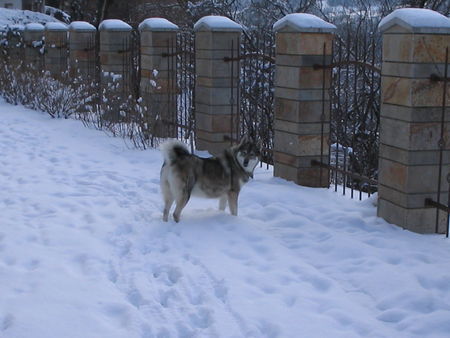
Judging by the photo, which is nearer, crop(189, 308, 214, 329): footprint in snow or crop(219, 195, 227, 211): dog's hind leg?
crop(189, 308, 214, 329): footprint in snow

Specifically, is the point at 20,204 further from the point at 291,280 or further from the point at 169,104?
the point at 169,104

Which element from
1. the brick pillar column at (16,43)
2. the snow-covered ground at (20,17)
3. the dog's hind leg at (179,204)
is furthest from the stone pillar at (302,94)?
the snow-covered ground at (20,17)

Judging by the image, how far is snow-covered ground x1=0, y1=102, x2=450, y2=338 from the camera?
4301 mm

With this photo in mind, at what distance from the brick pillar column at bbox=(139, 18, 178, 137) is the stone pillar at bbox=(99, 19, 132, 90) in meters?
1.84

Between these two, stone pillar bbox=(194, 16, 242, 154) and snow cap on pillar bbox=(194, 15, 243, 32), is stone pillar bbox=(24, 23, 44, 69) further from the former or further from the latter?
snow cap on pillar bbox=(194, 15, 243, 32)

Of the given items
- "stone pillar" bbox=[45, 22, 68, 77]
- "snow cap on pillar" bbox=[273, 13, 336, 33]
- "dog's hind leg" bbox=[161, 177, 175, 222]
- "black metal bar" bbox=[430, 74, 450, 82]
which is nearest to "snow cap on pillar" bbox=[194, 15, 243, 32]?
"snow cap on pillar" bbox=[273, 13, 336, 33]

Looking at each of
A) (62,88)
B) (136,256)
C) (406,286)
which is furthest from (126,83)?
(406,286)

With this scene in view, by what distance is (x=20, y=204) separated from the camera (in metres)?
7.16

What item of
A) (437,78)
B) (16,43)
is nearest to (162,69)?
(437,78)

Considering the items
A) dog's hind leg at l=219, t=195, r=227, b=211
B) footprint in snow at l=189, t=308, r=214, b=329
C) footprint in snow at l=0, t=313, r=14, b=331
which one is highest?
dog's hind leg at l=219, t=195, r=227, b=211

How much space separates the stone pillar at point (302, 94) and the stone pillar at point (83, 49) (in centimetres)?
813

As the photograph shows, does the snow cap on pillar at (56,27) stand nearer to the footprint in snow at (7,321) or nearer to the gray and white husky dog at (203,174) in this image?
the gray and white husky dog at (203,174)

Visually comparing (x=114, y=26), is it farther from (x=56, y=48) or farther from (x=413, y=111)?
(x=413, y=111)

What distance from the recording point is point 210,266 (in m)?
5.33
